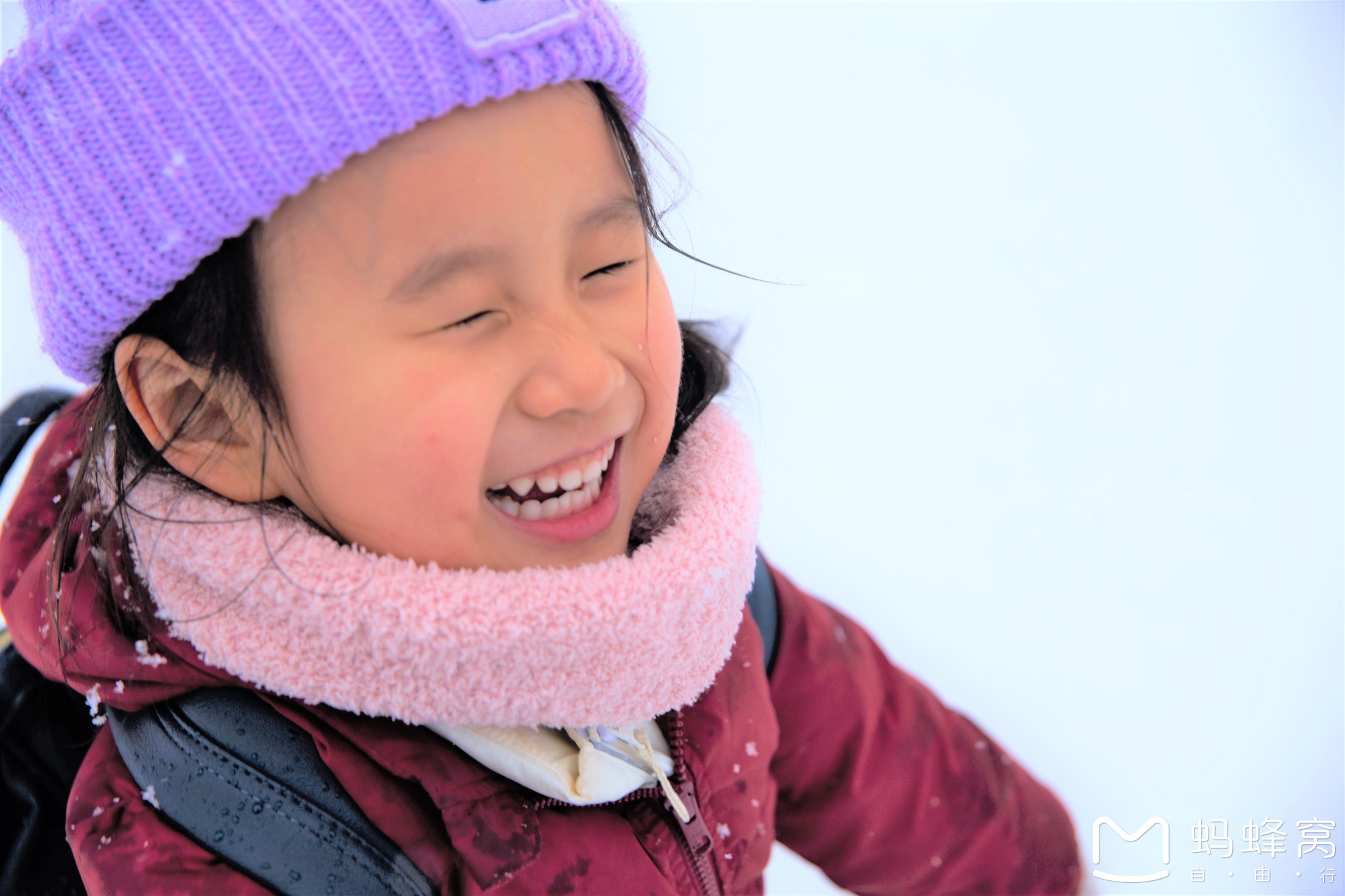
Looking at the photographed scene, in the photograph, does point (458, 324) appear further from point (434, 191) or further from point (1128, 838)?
point (1128, 838)

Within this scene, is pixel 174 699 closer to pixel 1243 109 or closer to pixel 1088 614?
pixel 1088 614

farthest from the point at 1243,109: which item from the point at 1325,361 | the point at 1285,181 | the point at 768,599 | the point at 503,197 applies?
the point at 503,197

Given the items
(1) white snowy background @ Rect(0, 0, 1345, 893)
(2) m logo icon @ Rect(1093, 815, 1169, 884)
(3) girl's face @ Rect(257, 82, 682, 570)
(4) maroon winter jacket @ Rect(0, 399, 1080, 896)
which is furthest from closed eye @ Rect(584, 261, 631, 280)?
(2) m logo icon @ Rect(1093, 815, 1169, 884)

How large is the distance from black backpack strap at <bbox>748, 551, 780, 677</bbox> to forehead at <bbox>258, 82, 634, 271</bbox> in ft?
1.54

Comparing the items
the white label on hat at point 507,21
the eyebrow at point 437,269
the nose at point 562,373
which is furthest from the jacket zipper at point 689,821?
the white label on hat at point 507,21

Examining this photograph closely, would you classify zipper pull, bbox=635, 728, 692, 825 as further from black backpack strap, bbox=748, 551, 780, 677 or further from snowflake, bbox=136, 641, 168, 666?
snowflake, bbox=136, 641, 168, 666

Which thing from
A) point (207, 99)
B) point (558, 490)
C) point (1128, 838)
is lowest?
point (1128, 838)

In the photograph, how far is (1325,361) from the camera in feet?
5.19

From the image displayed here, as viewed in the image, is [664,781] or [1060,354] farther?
[1060,354]

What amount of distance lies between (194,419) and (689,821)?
1.56 feet

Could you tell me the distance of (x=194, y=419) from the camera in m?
0.65

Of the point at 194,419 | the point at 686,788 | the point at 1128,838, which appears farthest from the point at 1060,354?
the point at 194,419

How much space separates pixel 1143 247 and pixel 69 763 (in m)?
1.66

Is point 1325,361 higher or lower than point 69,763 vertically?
higher
